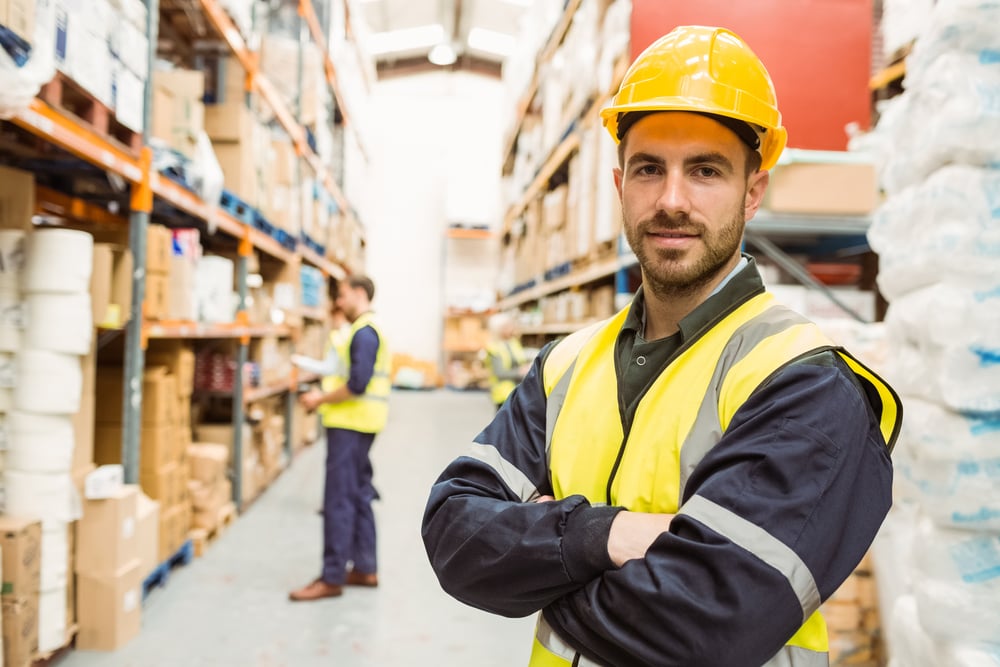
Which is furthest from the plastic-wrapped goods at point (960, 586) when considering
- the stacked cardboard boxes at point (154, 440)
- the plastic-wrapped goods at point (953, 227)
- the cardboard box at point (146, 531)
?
the stacked cardboard boxes at point (154, 440)

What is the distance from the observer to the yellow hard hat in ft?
4.56

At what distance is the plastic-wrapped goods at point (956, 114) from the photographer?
199 centimetres

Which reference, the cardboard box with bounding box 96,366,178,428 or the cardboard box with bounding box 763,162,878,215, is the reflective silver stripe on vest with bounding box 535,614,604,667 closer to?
the cardboard box with bounding box 763,162,878,215

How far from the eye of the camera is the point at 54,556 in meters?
3.03

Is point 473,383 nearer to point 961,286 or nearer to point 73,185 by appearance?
point 73,185

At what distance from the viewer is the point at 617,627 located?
114 cm

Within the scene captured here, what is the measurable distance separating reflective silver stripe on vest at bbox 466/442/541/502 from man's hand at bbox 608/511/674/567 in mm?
299

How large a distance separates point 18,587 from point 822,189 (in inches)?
157

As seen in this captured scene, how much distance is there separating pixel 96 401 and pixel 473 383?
13354 mm

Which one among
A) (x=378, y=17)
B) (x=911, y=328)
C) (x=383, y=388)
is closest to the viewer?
(x=911, y=328)

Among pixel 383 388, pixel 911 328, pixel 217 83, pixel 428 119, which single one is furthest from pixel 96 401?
pixel 428 119

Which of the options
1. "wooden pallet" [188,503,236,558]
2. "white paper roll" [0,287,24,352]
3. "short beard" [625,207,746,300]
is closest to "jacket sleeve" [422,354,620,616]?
"short beard" [625,207,746,300]

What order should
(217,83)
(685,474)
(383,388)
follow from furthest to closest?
(217,83) → (383,388) → (685,474)

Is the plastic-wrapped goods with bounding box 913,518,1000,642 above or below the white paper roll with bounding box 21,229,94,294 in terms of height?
below
